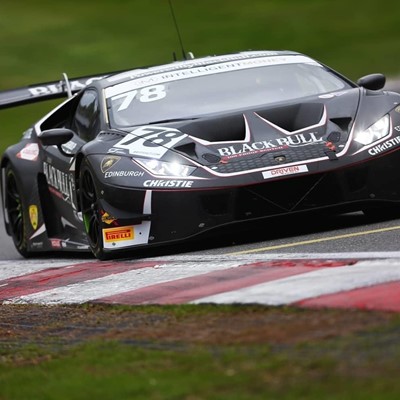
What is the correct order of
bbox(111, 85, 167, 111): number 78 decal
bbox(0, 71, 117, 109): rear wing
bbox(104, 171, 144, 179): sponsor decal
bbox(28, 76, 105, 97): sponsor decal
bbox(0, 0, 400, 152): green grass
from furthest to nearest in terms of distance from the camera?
bbox(0, 0, 400, 152): green grass < bbox(28, 76, 105, 97): sponsor decal < bbox(0, 71, 117, 109): rear wing < bbox(111, 85, 167, 111): number 78 decal < bbox(104, 171, 144, 179): sponsor decal

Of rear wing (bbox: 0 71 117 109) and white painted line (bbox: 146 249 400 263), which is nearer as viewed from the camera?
white painted line (bbox: 146 249 400 263)

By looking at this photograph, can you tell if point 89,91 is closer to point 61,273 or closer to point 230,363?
point 61,273

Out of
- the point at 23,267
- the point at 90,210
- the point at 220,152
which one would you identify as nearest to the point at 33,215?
the point at 23,267

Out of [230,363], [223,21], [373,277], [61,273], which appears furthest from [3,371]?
[223,21]

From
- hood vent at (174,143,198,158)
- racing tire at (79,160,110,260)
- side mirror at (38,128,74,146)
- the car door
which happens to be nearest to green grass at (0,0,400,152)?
the car door

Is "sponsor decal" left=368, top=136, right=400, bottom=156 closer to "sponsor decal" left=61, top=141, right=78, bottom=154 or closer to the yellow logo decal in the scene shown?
the yellow logo decal

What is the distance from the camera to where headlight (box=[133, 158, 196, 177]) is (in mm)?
8422

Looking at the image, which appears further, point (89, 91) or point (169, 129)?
point (89, 91)

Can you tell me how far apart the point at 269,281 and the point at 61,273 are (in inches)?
99.8

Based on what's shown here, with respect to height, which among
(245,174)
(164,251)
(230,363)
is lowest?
(164,251)

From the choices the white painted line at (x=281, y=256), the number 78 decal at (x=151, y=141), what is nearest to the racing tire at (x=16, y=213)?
the number 78 decal at (x=151, y=141)

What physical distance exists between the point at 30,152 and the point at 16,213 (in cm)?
73

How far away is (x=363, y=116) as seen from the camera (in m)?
8.80

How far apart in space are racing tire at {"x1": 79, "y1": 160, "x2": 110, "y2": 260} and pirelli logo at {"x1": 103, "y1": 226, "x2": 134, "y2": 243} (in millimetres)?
90
